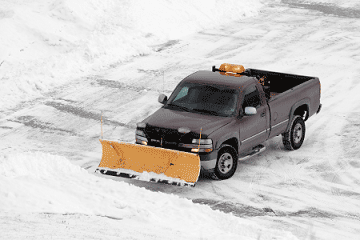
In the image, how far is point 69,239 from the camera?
6734 millimetres

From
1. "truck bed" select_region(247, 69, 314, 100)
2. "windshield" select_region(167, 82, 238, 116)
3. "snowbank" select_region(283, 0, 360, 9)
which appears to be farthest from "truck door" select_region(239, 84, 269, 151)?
"snowbank" select_region(283, 0, 360, 9)

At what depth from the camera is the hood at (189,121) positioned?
9812mm

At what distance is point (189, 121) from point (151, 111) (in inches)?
184

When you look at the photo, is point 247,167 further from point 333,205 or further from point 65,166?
point 65,166

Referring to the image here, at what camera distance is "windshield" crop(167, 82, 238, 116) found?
10422mm

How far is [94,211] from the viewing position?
8062 mm

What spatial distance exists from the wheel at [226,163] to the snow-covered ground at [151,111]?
0.56ft

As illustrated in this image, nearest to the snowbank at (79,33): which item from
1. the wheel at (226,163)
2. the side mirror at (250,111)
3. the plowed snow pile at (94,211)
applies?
the plowed snow pile at (94,211)

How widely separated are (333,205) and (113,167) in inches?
150

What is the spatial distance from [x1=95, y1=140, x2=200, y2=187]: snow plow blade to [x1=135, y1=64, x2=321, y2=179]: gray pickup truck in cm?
29

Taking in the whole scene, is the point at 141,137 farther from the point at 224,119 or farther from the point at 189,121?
the point at 224,119

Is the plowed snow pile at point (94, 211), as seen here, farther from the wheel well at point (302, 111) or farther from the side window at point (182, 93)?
the wheel well at point (302, 111)

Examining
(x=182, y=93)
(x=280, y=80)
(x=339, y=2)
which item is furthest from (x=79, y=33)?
(x=339, y=2)

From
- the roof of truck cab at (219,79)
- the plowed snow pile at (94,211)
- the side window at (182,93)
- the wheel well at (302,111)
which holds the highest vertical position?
the roof of truck cab at (219,79)
